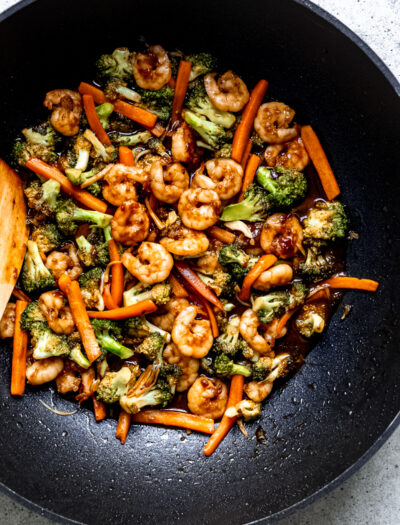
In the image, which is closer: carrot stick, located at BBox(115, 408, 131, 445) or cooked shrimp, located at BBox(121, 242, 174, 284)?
cooked shrimp, located at BBox(121, 242, 174, 284)

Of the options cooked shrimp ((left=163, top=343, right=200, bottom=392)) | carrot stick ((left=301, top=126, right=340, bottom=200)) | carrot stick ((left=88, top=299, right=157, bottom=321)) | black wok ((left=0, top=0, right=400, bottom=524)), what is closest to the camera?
black wok ((left=0, top=0, right=400, bottom=524))

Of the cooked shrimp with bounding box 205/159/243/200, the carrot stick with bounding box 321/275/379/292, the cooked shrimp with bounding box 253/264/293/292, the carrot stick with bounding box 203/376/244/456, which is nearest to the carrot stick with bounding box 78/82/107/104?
the cooked shrimp with bounding box 205/159/243/200

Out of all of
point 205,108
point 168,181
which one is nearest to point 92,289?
point 168,181

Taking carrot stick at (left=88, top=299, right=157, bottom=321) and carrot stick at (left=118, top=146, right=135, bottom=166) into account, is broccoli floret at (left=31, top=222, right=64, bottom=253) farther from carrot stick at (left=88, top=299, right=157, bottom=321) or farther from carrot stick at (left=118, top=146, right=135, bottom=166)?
carrot stick at (left=118, top=146, right=135, bottom=166)

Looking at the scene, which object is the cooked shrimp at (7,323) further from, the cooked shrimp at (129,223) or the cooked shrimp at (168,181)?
the cooked shrimp at (168,181)

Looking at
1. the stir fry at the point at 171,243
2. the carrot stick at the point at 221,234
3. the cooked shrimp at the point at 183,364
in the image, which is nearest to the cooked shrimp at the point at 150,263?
the stir fry at the point at 171,243

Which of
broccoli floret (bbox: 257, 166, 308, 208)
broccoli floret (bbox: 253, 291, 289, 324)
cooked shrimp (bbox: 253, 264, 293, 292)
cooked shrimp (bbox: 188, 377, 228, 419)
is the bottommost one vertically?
cooked shrimp (bbox: 188, 377, 228, 419)
